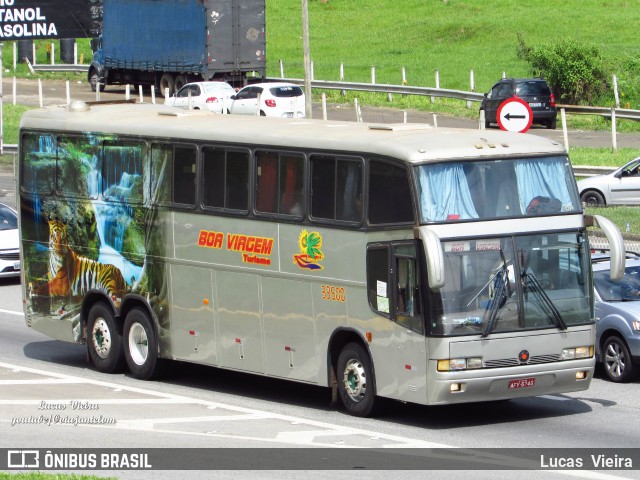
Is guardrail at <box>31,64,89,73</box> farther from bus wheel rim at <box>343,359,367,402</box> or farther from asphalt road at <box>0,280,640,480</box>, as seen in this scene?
bus wheel rim at <box>343,359,367,402</box>

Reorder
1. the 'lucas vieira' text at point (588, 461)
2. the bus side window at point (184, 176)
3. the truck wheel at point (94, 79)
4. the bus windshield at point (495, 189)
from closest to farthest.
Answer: the 'lucas vieira' text at point (588, 461) < the bus windshield at point (495, 189) < the bus side window at point (184, 176) < the truck wheel at point (94, 79)

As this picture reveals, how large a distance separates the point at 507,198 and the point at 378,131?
5.72ft

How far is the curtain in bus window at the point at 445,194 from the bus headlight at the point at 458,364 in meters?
1.41

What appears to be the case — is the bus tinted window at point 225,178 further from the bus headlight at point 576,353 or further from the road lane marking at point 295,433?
the bus headlight at point 576,353

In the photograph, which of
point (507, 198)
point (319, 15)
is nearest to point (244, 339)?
point (507, 198)

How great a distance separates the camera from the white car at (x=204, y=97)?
49219mm

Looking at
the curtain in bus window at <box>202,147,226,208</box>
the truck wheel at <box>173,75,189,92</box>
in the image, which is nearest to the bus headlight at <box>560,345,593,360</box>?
the curtain in bus window at <box>202,147,226,208</box>

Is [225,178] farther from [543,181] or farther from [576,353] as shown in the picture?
[576,353]

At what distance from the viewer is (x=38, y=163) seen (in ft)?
62.3

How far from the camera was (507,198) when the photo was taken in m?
14.1

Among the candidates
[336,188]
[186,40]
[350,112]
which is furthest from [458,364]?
[186,40]

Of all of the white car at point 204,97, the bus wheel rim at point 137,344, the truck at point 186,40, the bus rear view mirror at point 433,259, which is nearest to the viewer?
the bus rear view mirror at point 433,259

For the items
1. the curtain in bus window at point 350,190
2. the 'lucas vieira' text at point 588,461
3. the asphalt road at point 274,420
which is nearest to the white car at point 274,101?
the asphalt road at point 274,420

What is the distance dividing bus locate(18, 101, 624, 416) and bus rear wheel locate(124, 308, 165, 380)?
0.09 ft
